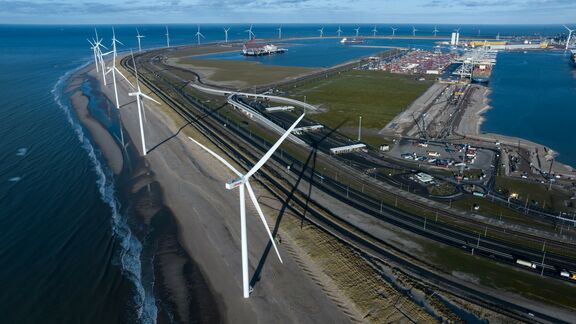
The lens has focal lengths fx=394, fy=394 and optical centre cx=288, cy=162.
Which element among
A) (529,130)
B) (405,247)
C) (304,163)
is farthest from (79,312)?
(529,130)

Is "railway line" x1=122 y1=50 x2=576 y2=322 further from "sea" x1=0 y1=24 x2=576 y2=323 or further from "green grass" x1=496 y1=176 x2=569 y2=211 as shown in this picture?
"sea" x1=0 y1=24 x2=576 y2=323

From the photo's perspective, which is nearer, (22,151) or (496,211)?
(496,211)

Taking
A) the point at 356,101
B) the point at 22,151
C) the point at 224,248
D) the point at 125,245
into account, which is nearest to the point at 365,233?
the point at 224,248

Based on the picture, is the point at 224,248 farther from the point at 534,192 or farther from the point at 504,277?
the point at 534,192

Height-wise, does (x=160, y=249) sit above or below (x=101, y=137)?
below

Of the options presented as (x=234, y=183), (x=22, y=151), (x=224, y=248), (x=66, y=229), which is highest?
(x=234, y=183)

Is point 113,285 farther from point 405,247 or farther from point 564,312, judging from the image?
point 564,312

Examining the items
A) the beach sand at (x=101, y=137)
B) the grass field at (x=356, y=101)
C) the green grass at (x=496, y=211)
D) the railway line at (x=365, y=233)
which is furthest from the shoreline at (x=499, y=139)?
the beach sand at (x=101, y=137)
